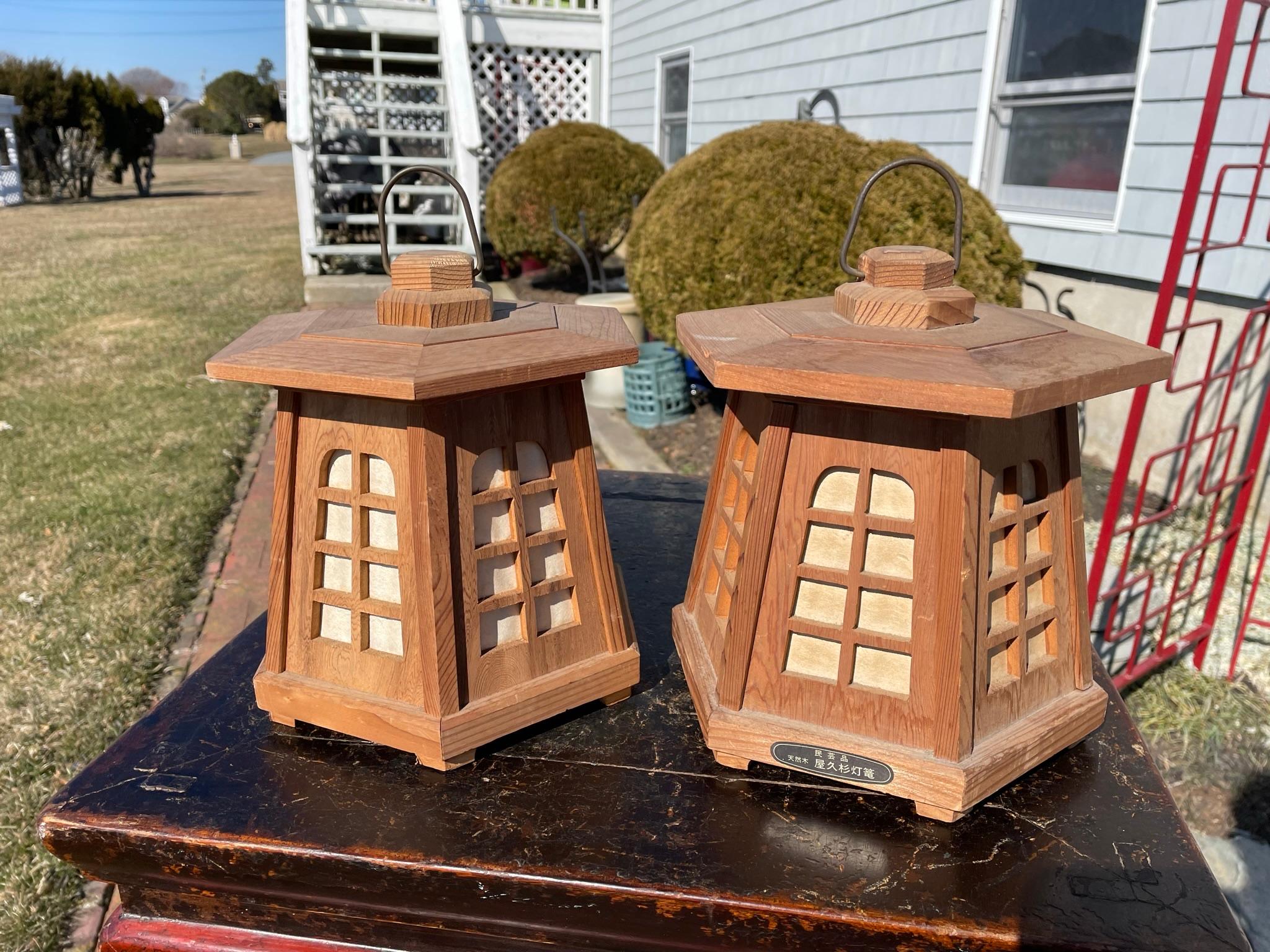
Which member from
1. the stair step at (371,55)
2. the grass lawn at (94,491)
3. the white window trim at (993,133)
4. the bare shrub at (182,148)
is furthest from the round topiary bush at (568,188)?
the bare shrub at (182,148)

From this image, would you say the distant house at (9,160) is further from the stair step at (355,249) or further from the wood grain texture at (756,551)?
the wood grain texture at (756,551)

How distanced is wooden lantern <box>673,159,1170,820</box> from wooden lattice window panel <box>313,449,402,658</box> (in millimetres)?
400

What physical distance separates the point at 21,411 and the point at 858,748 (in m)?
6.19

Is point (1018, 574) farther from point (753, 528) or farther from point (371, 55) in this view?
point (371, 55)

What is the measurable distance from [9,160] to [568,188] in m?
17.3

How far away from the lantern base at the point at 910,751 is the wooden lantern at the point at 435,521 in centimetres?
20

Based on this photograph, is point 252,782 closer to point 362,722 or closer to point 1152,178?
point 362,722

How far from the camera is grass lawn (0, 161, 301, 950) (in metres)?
2.54

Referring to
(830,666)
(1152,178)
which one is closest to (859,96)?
(1152,178)

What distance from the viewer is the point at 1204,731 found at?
9.15ft

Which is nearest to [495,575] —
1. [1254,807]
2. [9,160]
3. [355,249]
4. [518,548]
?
[518,548]

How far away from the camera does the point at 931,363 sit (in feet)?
2.94

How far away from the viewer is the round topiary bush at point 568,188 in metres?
7.85

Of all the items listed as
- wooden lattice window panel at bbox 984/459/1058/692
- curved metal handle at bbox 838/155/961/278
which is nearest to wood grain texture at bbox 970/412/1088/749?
wooden lattice window panel at bbox 984/459/1058/692
